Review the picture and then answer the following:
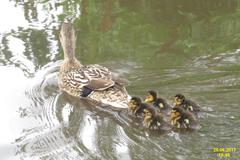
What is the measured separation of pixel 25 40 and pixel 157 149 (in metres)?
3.18

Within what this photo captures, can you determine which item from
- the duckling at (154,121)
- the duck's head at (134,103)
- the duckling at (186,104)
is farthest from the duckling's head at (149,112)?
the duckling at (186,104)

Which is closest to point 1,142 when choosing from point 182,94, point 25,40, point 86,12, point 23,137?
point 23,137

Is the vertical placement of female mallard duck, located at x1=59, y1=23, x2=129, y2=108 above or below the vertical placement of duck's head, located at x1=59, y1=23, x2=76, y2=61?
below

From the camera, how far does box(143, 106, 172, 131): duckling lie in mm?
5449

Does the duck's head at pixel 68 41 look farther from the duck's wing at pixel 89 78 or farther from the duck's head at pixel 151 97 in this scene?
the duck's head at pixel 151 97

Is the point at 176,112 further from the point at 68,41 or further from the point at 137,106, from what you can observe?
the point at 68,41

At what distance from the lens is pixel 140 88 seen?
20.7 ft

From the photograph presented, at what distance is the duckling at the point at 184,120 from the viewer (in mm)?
5348

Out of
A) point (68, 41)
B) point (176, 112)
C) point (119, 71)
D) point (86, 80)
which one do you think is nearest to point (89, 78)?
point (86, 80)

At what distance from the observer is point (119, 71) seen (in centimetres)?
677

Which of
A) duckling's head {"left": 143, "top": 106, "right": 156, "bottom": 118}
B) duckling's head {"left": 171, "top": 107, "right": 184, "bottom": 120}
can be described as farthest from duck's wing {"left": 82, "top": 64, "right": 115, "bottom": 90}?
duckling's head {"left": 171, "top": 107, "right": 184, "bottom": 120}

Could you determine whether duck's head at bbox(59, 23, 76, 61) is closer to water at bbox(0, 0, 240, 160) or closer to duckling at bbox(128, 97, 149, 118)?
water at bbox(0, 0, 240, 160)

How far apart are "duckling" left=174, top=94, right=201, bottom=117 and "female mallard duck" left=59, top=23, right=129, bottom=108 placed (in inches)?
20.9
